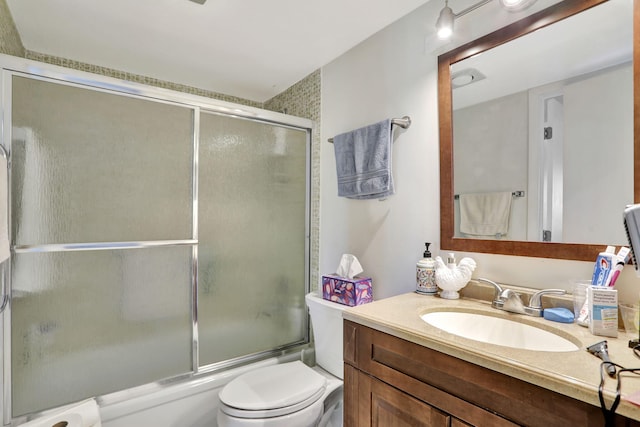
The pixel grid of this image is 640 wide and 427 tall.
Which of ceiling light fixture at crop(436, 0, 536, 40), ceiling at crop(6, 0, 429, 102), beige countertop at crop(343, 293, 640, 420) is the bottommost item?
beige countertop at crop(343, 293, 640, 420)

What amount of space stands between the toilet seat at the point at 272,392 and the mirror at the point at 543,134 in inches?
34.7

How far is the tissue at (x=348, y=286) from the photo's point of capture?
5.08 feet

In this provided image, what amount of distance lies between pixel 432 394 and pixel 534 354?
266 millimetres

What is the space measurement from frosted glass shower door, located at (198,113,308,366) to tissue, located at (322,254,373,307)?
1.67ft

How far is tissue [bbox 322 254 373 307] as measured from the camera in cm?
155

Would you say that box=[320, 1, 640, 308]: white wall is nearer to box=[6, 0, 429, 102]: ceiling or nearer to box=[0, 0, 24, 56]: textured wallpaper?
box=[6, 0, 429, 102]: ceiling

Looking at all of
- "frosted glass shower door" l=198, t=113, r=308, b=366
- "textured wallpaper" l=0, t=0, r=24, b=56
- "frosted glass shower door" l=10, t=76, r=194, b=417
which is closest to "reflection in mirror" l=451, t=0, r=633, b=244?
"frosted glass shower door" l=198, t=113, r=308, b=366

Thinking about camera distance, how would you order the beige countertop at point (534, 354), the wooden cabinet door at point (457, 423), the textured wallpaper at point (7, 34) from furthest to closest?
the textured wallpaper at point (7, 34)
the wooden cabinet door at point (457, 423)
the beige countertop at point (534, 354)

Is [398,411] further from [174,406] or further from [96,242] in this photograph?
[96,242]

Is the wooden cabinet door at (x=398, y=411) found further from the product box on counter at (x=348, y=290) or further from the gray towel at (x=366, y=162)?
the gray towel at (x=366, y=162)

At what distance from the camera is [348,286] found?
157 centimetres

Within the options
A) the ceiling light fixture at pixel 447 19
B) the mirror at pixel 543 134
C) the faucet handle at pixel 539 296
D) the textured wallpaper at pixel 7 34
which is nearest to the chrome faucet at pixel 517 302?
the faucet handle at pixel 539 296

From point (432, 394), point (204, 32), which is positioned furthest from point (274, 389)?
point (204, 32)

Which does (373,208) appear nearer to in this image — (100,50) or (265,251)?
(265,251)
